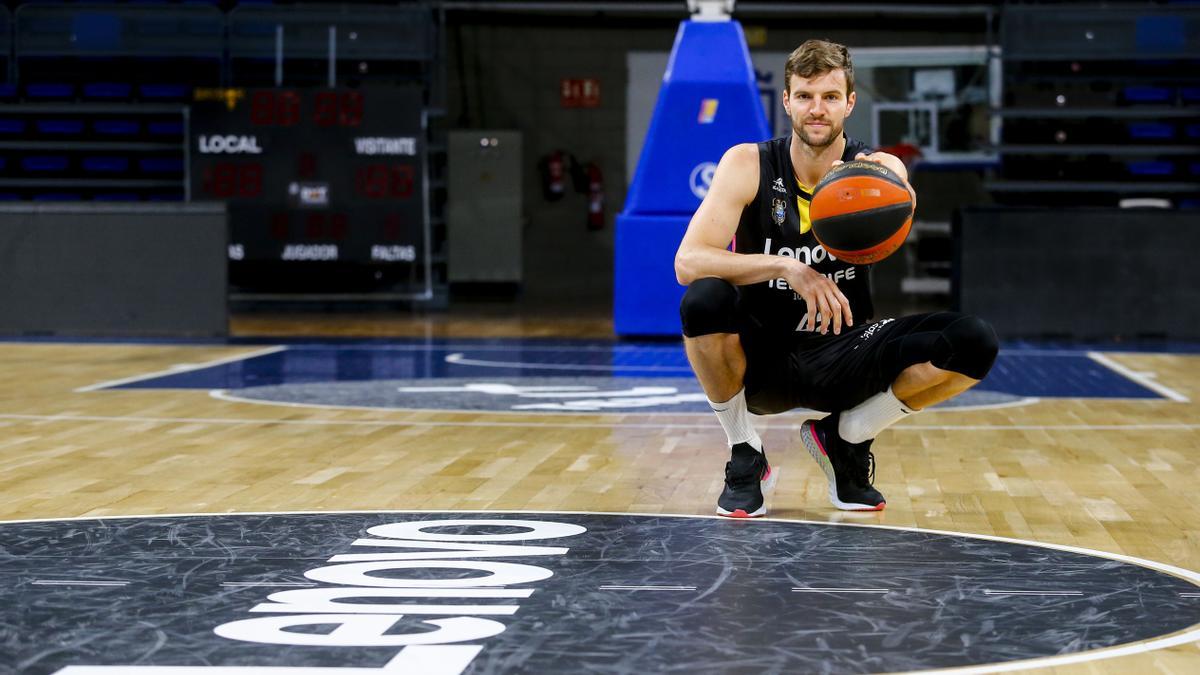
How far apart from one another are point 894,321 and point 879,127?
1219cm

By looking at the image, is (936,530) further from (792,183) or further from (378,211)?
(378,211)

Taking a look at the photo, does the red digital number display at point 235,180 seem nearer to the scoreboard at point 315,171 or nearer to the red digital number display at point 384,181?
the scoreboard at point 315,171

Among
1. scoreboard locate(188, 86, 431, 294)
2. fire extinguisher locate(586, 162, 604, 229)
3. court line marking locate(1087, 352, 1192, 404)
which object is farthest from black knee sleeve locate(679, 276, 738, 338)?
fire extinguisher locate(586, 162, 604, 229)

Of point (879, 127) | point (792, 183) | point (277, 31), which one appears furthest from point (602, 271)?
point (792, 183)

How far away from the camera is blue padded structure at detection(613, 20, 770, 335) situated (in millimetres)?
9742

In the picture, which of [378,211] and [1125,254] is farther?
[378,211]

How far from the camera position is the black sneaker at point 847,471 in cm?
392

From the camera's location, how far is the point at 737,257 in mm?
3732

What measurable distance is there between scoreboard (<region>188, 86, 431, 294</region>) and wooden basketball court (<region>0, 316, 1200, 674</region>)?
4989 mm

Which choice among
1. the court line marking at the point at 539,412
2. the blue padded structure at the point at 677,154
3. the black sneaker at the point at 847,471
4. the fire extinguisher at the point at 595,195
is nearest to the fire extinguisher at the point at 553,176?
the fire extinguisher at the point at 595,195

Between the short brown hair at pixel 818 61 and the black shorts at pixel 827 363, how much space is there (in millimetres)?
574

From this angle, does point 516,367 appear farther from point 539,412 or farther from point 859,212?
point 859,212

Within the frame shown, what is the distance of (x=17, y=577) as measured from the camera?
10.0 feet

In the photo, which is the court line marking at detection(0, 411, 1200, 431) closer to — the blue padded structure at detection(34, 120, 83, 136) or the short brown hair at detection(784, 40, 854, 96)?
the short brown hair at detection(784, 40, 854, 96)
